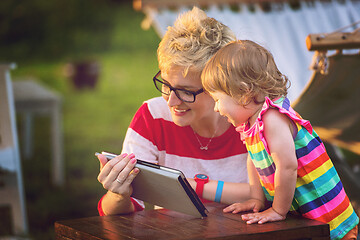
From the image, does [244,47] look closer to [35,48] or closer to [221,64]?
[221,64]

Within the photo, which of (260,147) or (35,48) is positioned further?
(35,48)

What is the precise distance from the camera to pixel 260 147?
1495mm

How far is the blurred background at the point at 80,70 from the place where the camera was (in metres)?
5.44

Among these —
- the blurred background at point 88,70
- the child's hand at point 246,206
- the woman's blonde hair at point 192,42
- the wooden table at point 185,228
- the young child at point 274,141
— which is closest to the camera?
the wooden table at point 185,228

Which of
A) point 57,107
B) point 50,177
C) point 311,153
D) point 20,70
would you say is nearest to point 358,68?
point 311,153

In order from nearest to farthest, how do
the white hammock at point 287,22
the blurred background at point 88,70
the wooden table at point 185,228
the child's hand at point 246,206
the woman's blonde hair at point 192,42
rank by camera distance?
1. the wooden table at point 185,228
2. the child's hand at point 246,206
3. the woman's blonde hair at point 192,42
4. the white hammock at point 287,22
5. the blurred background at point 88,70

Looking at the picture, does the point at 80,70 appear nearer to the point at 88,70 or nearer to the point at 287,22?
the point at 88,70

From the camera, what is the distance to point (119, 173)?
1527 mm

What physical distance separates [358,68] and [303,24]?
1252 mm

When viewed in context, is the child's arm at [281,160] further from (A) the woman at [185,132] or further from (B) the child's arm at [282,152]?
(A) the woman at [185,132]

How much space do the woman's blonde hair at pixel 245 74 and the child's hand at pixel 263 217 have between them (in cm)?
30

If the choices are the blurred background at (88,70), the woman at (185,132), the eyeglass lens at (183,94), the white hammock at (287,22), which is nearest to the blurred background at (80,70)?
the blurred background at (88,70)

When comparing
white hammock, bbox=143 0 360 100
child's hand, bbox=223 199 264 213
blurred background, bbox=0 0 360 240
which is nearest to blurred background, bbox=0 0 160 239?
blurred background, bbox=0 0 360 240

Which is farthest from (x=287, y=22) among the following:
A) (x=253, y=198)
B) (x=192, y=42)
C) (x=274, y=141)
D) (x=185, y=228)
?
(x=185, y=228)
